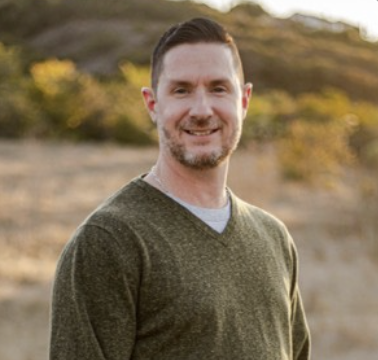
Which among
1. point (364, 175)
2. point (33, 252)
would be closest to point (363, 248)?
point (364, 175)

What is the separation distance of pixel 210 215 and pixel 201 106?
0.76 ft

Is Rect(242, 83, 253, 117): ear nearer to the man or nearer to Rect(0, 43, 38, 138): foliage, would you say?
the man

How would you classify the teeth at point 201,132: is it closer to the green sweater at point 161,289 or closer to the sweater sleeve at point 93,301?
the green sweater at point 161,289

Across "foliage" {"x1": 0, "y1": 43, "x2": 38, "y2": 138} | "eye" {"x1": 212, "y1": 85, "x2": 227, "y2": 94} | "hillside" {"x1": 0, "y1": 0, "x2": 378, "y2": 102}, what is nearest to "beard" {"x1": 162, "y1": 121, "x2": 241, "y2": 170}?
"eye" {"x1": 212, "y1": 85, "x2": 227, "y2": 94}

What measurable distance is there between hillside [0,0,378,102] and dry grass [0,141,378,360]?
15.1m

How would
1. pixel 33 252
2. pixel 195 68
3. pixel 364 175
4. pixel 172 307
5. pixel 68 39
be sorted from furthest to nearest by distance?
pixel 68 39 < pixel 364 175 < pixel 33 252 < pixel 195 68 < pixel 172 307

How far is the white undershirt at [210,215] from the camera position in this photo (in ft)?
6.09

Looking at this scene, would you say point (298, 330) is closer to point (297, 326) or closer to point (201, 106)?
point (297, 326)

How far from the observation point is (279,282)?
1955mm

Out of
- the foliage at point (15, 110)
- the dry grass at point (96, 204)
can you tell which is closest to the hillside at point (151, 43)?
the foliage at point (15, 110)

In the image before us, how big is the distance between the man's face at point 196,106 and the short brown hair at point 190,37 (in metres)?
0.01

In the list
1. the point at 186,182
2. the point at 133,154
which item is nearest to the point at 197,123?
the point at 186,182

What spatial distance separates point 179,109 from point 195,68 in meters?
0.09

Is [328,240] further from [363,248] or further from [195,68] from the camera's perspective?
[195,68]
